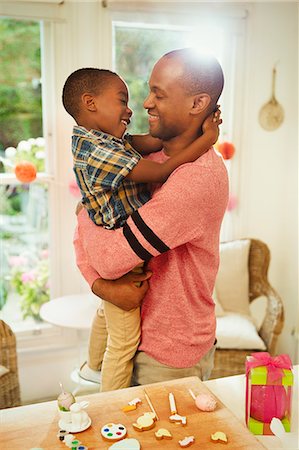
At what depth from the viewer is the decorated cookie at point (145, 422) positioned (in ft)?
3.85

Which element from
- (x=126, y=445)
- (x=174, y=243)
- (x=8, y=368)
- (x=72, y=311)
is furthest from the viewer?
(x=72, y=311)

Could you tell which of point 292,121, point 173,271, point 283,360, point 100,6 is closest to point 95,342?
point 173,271

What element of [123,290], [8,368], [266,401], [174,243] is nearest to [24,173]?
[8,368]

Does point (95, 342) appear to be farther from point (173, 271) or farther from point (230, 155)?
point (230, 155)

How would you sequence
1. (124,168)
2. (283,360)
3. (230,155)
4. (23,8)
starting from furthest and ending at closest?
1. (230,155)
2. (23,8)
3. (283,360)
4. (124,168)

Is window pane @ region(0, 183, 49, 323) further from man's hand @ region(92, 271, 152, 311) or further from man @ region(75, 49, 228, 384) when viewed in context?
man's hand @ region(92, 271, 152, 311)

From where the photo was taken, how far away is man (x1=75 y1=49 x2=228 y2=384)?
1.25 m

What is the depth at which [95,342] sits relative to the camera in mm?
1626

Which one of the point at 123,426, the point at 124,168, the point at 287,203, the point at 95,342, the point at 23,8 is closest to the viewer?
the point at 123,426

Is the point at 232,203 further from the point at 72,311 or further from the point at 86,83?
the point at 86,83

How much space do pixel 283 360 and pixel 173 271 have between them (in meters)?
0.40

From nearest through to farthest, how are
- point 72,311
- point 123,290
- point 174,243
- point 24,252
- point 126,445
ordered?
point 126,445 → point 174,243 → point 123,290 → point 72,311 → point 24,252

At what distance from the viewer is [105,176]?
135 centimetres

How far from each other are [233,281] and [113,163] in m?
1.98
